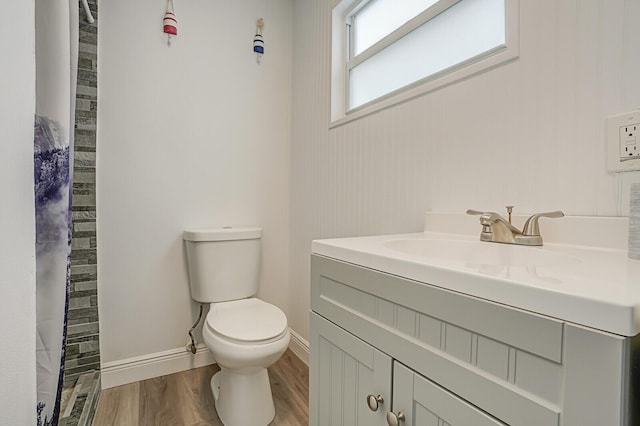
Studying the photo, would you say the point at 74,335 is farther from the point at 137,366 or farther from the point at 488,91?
the point at 488,91

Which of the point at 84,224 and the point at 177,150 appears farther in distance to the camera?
the point at 177,150

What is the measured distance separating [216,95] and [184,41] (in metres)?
→ 0.33

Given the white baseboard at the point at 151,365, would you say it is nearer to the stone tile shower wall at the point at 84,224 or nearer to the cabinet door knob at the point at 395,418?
the stone tile shower wall at the point at 84,224

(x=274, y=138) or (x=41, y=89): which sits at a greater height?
(x=274, y=138)

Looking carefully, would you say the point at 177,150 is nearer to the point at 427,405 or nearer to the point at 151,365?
the point at 151,365

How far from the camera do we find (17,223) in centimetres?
48

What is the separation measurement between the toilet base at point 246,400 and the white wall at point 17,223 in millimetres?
981

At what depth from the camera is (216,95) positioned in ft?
6.32

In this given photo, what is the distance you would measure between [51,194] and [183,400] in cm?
125

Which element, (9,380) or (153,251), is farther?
(153,251)

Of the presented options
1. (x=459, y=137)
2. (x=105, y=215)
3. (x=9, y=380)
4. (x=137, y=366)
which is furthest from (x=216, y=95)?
(x=9, y=380)

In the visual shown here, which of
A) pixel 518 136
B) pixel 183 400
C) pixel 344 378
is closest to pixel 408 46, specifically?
pixel 518 136

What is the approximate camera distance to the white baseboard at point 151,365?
1.69 m

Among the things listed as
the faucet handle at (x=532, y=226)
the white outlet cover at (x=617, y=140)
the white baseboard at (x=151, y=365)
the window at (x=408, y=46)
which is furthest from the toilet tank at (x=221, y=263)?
the white outlet cover at (x=617, y=140)
